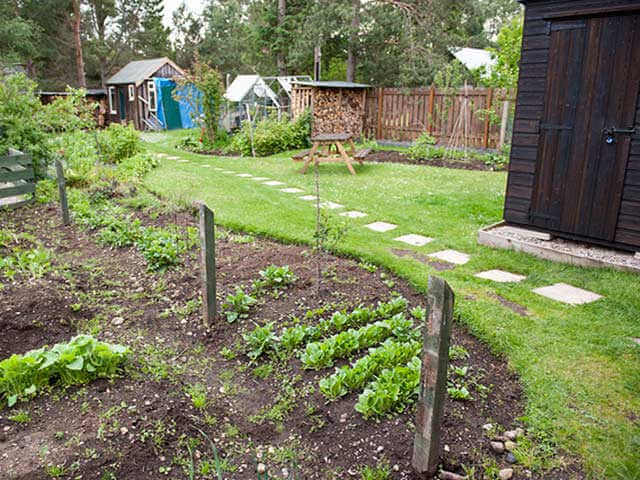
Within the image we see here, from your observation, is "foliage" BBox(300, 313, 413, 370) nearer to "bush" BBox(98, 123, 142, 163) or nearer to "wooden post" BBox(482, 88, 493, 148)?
"bush" BBox(98, 123, 142, 163)

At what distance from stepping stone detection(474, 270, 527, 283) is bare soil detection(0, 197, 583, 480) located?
770mm

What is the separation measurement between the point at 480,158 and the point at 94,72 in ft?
107

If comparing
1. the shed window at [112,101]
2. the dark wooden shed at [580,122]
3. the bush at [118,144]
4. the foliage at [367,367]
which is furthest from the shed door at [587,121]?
the shed window at [112,101]

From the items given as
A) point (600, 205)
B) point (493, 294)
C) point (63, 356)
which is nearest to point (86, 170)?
point (63, 356)

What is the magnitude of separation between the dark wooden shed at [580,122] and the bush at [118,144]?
8.35 metres

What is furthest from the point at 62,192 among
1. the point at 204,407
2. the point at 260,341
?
the point at 204,407

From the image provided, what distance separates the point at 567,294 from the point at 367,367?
209 centimetres

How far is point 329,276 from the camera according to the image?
401 centimetres

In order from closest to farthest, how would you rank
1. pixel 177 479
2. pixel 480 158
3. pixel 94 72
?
pixel 177 479 < pixel 480 158 < pixel 94 72

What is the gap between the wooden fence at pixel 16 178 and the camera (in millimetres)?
6844

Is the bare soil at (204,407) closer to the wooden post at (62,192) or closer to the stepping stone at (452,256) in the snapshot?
the stepping stone at (452,256)

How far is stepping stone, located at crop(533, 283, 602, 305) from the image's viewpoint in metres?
3.73

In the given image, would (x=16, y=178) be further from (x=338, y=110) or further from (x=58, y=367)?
(x=338, y=110)

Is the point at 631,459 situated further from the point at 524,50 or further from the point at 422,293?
the point at 524,50
